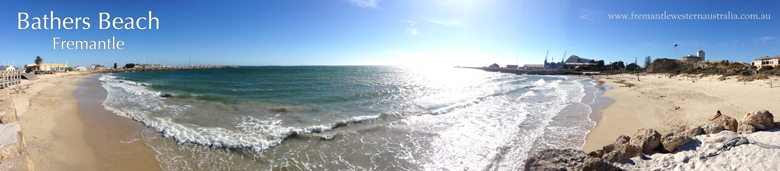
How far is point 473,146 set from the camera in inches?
297

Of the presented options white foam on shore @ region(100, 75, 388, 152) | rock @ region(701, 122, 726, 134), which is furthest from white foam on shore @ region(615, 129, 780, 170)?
white foam on shore @ region(100, 75, 388, 152)

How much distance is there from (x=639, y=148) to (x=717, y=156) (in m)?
1.15

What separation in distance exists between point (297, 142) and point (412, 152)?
354cm

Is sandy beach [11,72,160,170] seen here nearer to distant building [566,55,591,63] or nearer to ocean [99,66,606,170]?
ocean [99,66,606,170]

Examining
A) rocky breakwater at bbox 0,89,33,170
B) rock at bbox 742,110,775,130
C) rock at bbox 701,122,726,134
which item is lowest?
rocky breakwater at bbox 0,89,33,170

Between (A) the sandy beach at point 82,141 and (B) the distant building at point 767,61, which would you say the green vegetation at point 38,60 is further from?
(B) the distant building at point 767,61

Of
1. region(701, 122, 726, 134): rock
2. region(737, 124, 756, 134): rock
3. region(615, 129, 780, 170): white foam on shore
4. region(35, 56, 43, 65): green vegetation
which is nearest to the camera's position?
region(615, 129, 780, 170): white foam on shore

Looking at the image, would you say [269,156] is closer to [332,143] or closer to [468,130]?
[332,143]

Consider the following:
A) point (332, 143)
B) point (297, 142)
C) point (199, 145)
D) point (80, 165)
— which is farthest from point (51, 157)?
point (332, 143)

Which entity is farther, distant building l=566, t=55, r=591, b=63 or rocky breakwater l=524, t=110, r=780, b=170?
distant building l=566, t=55, r=591, b=63

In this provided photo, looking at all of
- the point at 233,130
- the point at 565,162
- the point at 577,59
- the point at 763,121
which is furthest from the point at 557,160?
the point at 577,59

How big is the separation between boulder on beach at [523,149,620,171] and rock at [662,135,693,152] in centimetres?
194

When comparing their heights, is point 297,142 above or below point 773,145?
below

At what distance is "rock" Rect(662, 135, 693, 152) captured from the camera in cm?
528
